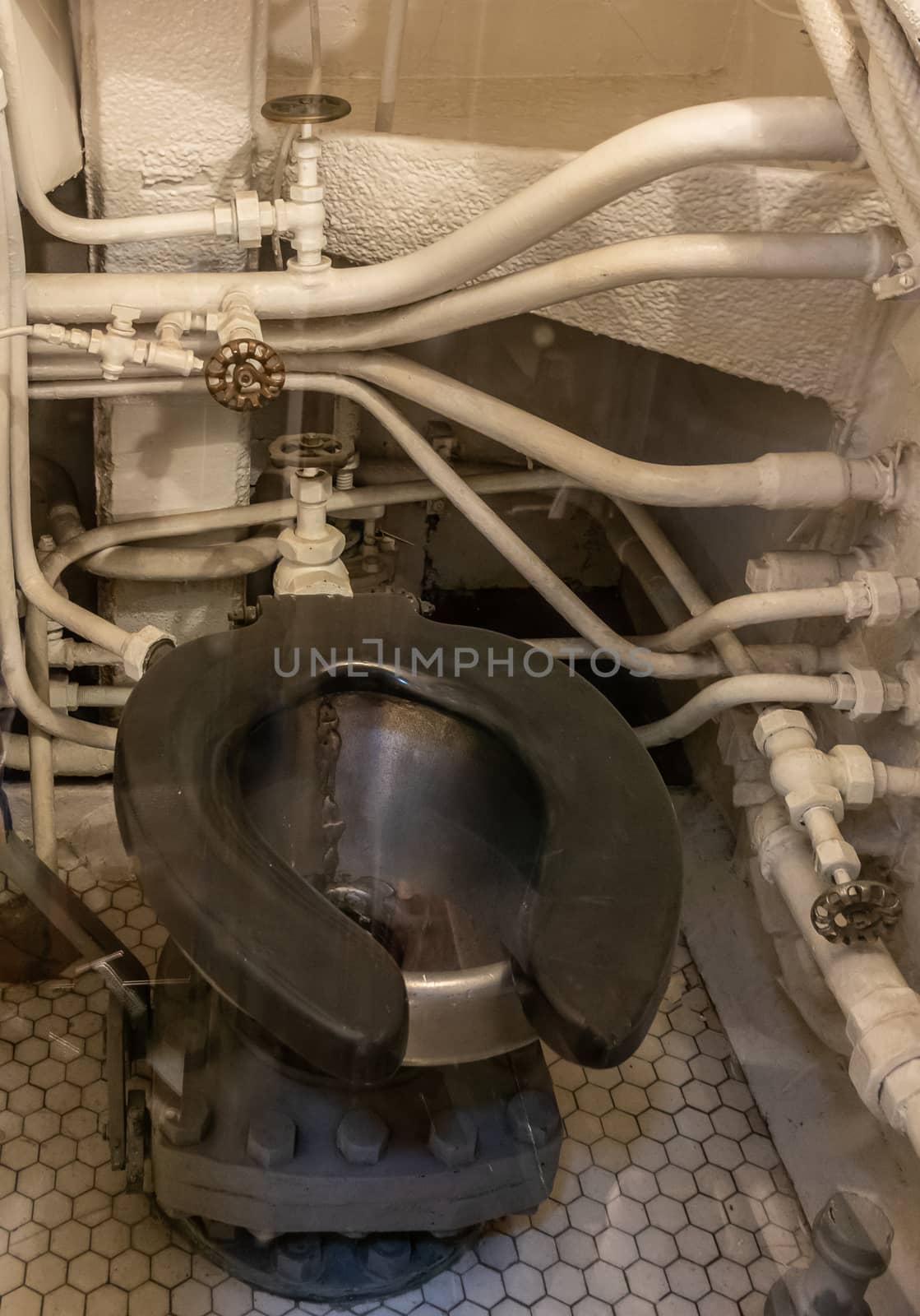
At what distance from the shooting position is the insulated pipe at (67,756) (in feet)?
3.12

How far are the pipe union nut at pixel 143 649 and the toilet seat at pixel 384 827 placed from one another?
0.09 meters

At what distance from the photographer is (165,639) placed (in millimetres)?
851

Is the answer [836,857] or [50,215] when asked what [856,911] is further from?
[50,215]

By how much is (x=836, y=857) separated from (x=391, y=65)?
2.00 feet

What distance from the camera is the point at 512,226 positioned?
2.49 ft

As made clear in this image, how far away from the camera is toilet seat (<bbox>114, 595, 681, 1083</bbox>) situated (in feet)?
1.89

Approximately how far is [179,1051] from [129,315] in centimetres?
48

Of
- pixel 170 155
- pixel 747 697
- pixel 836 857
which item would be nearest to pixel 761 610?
pixel 747 697

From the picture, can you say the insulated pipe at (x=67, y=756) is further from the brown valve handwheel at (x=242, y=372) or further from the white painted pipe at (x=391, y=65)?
the white painted pipe at (x=391, y=65)

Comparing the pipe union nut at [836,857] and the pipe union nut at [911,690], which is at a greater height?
the pipe union nut at [911,690]

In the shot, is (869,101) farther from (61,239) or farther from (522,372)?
(61,239)

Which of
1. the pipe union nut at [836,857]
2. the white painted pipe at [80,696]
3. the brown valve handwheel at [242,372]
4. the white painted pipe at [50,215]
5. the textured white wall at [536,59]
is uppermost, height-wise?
the textured white wall at [536,59]

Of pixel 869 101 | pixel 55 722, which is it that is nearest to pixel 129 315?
pixel 55 722

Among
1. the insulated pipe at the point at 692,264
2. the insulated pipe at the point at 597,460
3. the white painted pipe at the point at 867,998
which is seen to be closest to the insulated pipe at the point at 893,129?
the insulated pipe at the point at 692,264
